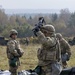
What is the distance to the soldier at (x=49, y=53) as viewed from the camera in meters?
6.51

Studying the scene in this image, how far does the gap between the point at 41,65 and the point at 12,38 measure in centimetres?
206

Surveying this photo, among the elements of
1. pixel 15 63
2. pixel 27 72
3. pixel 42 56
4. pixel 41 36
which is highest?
pixel 41 36

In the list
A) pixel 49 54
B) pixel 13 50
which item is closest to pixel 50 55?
pixel 49 54

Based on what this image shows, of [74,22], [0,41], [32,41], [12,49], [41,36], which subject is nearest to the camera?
[41,36]

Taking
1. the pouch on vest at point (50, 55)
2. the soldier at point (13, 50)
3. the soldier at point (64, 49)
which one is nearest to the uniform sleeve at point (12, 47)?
the soldier at point (13, 50)

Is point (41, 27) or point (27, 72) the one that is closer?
point (41, 27)

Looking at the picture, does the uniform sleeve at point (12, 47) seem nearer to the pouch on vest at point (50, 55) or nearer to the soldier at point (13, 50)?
the soldier at point (13, 50)

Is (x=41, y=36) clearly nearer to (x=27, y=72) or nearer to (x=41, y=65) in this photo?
(x=41, y=65)

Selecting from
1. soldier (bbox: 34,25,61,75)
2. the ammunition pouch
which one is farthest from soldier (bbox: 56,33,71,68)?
the ammunition pouch

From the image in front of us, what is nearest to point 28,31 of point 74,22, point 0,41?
point 74,22

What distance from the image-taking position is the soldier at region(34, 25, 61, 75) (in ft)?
21.3

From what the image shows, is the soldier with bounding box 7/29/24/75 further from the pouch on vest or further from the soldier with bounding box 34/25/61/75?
the pouch on vest

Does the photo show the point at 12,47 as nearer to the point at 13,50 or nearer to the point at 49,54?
the point at 13,50

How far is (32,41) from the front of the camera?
3123cm
